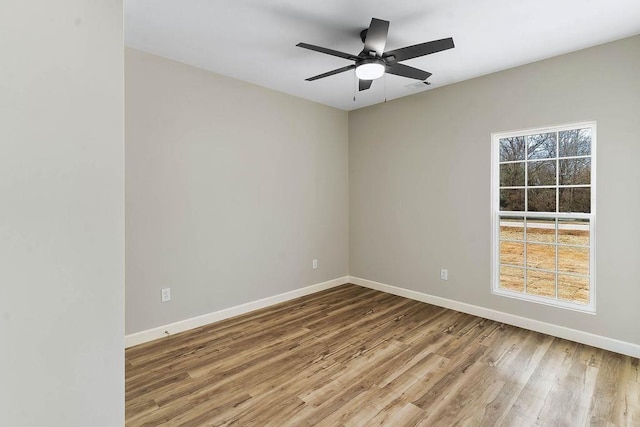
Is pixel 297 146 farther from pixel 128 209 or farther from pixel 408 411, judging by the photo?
pixel 408 411

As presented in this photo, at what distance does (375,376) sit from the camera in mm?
2432

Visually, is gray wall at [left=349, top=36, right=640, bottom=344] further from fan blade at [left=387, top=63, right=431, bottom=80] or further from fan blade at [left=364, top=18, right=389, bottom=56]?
fan blade at [left=364, top=18, right=389, bottom=56]

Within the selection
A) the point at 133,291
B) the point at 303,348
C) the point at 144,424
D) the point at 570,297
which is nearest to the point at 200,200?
the point at 133,291

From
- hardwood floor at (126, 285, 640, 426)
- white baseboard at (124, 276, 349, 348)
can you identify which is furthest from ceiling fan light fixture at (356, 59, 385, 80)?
white baseboard at (124, 276, 349, 348)

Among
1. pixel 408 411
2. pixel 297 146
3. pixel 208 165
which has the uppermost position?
pixel 297 146

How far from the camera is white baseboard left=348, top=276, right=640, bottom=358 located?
2.79 m

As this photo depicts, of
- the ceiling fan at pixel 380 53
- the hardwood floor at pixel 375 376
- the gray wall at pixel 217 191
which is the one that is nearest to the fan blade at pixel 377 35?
Result: the ceiling fan at pixel 380 53

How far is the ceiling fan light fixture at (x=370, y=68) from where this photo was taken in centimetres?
242

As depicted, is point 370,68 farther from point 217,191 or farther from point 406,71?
point 217,191

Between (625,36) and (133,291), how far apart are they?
4.90 metres

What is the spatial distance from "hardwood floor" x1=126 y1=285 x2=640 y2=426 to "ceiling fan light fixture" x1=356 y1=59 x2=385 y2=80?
2.36 m

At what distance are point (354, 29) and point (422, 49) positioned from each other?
650 mm

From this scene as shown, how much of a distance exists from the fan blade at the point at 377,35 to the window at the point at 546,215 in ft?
6.50

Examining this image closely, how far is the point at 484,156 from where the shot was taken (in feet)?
11.8
